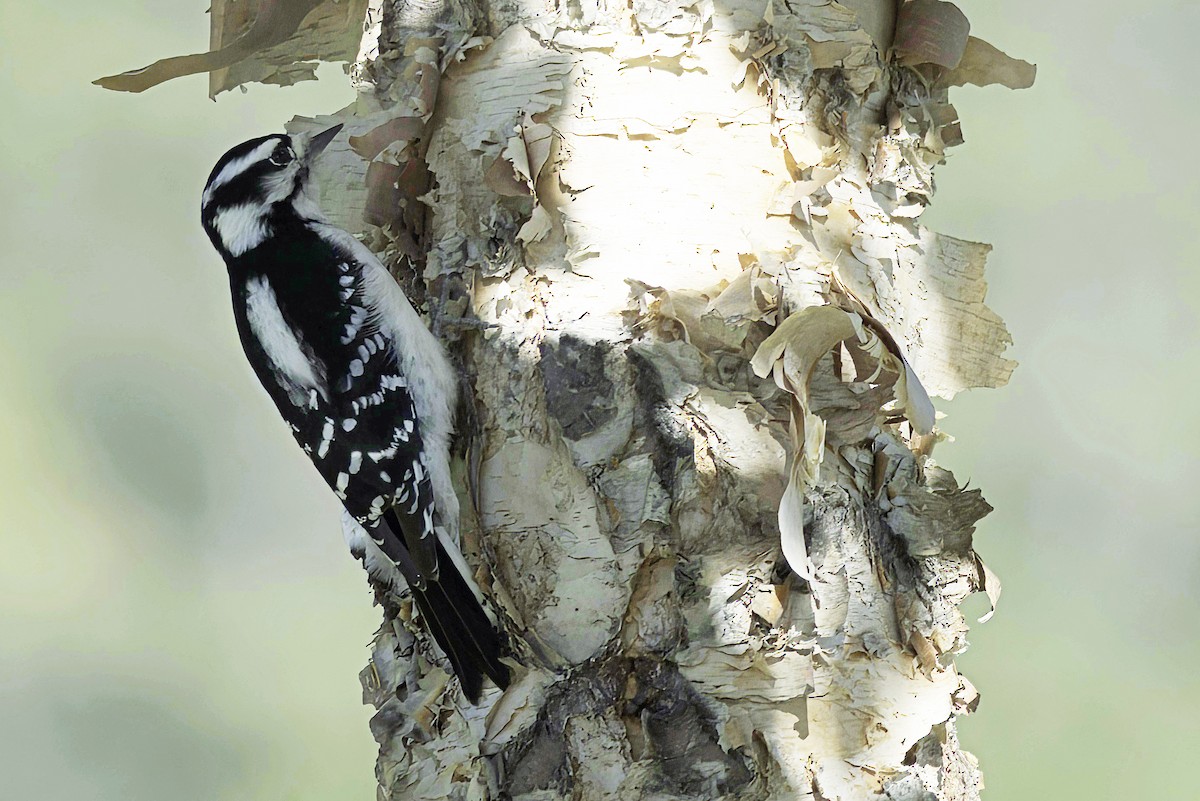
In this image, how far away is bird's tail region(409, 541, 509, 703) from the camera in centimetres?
107

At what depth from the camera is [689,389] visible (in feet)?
3.38

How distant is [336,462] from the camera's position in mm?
1335

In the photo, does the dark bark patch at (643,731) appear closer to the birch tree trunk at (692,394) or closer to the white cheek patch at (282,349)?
the birch tree trunk at (692,394)

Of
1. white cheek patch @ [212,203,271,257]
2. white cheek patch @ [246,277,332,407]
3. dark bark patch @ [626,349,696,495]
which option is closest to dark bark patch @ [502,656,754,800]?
dark bark patch @ [626,349,696,495]

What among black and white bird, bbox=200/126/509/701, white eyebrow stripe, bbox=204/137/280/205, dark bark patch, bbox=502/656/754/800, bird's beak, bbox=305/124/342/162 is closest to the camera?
dark bark patch, bbox=502/656/754/800

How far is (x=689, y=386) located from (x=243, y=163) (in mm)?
756

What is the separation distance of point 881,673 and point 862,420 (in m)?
0.23

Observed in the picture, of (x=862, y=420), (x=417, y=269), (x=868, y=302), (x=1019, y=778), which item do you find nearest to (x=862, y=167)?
(x=868, y=302)

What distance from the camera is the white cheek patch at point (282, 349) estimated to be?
1.40m

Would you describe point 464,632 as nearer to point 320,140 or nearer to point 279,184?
point 320,140

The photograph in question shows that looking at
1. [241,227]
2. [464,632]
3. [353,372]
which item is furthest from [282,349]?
[464,632]

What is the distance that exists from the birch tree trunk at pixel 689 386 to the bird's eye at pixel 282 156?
0.93ft

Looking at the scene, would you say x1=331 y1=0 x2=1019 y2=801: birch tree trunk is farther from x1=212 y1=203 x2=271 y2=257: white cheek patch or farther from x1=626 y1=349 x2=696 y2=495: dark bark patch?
x1=212 y1=203 x2=271 y2=257: white cheek patch

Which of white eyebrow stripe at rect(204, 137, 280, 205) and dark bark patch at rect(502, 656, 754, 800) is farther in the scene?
white eyebrow stripe at rect(204, 137, 280, 205)
